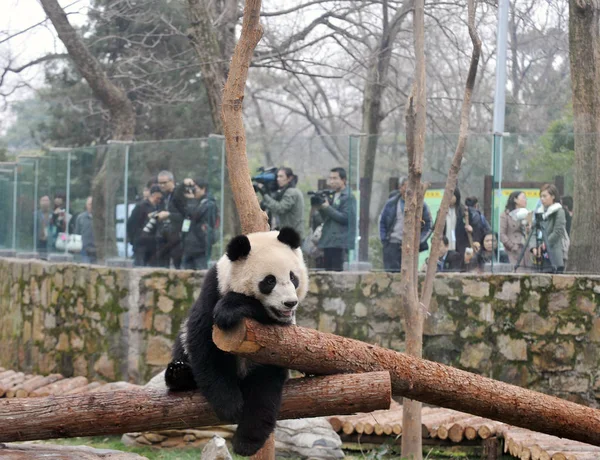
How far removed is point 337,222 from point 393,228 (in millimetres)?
639

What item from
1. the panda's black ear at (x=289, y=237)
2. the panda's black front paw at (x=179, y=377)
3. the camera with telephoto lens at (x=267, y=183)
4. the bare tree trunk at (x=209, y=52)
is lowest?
the panda's black front paw at (x=179, y=377)

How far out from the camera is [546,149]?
9648mm

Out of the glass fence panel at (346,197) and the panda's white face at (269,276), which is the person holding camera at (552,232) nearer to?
the glass fence panel at (346,197)

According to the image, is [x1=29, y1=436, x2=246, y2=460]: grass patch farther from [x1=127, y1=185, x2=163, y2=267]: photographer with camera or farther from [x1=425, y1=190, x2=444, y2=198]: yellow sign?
[x1=425, y1=190, x2=444, y2=198]: yellow sign

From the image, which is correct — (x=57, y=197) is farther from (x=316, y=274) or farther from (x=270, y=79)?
(x=270, y=79)

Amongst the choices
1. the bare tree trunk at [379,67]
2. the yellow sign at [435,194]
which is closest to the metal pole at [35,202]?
the bare tree trunk at [379,67]

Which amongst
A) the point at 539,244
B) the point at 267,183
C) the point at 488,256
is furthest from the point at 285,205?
the point at 539,244

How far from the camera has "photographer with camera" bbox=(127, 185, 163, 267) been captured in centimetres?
1060

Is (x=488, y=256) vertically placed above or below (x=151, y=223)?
below

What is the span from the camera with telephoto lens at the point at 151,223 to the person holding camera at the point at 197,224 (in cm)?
42

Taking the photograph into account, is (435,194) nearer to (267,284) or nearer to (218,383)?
(267,284)

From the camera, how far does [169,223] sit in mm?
10492

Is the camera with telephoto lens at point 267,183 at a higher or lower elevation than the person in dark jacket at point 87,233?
higher

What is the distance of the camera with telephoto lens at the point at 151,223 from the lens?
1060cm
